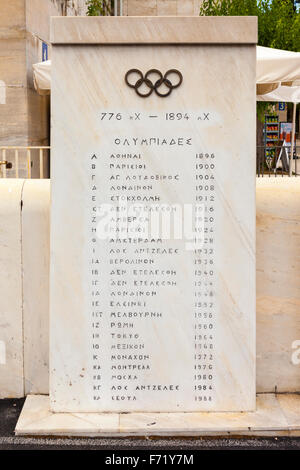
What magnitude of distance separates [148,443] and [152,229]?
127 centimetres

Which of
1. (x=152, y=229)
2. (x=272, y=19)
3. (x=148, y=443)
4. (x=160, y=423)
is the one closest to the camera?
(x=148, y=443)

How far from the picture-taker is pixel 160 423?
365cm

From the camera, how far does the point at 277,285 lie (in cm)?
409

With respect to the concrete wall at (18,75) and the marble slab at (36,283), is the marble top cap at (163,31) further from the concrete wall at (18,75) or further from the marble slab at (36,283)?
the concrete wall at (18,75)

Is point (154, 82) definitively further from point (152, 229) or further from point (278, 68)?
point (278, 68)

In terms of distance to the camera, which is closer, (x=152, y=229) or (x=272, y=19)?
(x=152, y=229)

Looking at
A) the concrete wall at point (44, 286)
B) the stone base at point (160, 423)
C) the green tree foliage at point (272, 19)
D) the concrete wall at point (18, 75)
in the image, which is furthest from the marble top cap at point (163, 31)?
the green tree foliage at point (272, 19)

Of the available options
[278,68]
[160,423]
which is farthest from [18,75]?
[160,423]

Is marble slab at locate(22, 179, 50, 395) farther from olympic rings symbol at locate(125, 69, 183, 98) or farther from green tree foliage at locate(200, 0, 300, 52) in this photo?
green tree foliage at locate(200, 0, 300, 52)

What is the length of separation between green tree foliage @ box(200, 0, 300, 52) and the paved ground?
17.4 m

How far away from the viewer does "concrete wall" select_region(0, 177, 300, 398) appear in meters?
4.04

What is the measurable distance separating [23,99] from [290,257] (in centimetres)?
885

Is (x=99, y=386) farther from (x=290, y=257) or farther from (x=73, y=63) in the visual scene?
(x=73, y=63)

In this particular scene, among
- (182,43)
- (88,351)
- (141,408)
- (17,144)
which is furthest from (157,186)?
(17,144)
